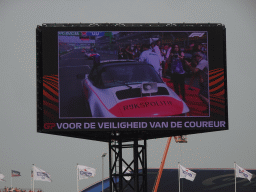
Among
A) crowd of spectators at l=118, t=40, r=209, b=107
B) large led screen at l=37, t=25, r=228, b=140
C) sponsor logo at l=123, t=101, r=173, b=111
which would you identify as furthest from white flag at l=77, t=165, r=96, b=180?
crowd of spectators at l=118, t=40, r=209, b=107

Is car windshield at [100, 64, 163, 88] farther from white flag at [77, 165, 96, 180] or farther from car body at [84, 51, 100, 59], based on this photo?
white flag at [77, 165, 96, 180]

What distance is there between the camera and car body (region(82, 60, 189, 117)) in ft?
74.9

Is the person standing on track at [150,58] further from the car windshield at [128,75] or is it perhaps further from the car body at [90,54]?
the car body at [90,54]

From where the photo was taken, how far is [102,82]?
23078 millimetres

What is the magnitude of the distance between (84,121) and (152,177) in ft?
142

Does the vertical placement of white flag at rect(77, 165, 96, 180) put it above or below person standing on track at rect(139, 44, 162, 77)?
below

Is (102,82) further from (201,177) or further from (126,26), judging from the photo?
(201,177)

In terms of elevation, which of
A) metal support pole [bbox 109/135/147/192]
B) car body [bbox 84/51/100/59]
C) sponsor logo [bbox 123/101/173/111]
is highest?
Result: car body [bbox 84/51/100/59]

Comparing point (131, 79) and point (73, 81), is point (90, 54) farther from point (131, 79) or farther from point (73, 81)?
point (131, 79)

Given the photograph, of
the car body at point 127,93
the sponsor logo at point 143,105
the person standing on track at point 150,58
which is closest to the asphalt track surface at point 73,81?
the car body at point 127,93

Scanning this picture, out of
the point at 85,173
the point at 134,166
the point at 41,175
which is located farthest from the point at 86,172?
the point at 134,166

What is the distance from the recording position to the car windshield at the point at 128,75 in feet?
75.6

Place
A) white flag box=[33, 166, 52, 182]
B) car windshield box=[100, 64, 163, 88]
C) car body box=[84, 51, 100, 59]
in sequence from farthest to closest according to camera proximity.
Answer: white flag box=[33, 166, 52, 182] → car body box=[84, 51, 100, 59] → car windshield box=[100, 64, 163, 88]

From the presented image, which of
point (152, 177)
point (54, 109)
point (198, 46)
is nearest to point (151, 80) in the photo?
point (198, 46)
